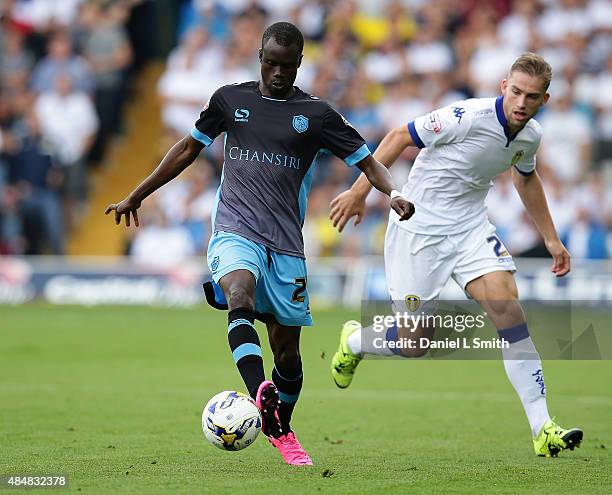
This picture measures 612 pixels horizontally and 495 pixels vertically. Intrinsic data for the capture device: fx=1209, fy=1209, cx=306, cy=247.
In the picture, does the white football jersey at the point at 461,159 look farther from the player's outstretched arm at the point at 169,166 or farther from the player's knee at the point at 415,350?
the player's outstretched arm at the point at 169,166

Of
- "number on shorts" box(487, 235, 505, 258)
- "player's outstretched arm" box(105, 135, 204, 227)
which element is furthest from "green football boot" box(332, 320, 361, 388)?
"player's outstretched arm" box(105, 135, 204, 227)

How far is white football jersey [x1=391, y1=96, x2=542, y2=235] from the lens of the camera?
8.62 meters

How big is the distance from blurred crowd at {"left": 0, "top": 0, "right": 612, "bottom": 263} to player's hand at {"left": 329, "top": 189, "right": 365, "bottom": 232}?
37.8 feet

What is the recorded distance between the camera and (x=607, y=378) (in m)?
13.1

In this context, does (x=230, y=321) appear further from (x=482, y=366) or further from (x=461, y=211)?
(x=482, y=366)

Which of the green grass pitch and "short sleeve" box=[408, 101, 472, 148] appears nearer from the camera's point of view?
the green grass pitch

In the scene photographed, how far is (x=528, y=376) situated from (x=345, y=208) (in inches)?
70.1

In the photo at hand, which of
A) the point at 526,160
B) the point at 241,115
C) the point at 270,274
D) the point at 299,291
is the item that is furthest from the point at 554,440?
the point at 241,115

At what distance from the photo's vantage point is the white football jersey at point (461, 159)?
8617 mm

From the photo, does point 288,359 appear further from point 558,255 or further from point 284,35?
point 558,255

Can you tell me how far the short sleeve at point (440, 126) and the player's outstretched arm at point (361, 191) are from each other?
0.24 ft

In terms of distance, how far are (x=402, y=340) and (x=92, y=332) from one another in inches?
337

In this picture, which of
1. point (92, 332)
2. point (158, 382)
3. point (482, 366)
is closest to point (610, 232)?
point (482, 366)

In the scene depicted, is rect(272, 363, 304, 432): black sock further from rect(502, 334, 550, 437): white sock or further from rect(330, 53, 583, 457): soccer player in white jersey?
rect(502, 334, 550, 437): white sock
